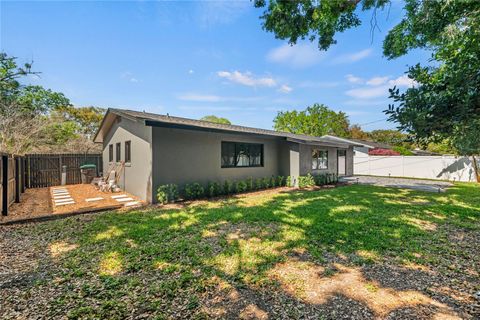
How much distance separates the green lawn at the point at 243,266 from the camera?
2.51 metres

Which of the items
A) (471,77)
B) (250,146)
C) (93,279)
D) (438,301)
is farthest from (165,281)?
(250,146)

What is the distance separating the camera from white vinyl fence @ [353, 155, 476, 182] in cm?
1524

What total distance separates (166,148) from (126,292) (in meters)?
5.81

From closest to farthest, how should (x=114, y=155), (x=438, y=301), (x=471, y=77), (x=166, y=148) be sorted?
(x=471, y=77), (x=438, y=301), (x=166, y=148), (x=114, y=155)

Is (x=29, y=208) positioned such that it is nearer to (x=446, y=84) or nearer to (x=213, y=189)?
(x=213, y=189)

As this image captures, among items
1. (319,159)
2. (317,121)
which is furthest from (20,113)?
(317,121)

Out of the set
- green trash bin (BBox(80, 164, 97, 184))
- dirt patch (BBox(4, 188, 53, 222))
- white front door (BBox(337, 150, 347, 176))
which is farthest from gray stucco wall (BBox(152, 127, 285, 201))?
white front door (BBox(337, 150, 347, 176))

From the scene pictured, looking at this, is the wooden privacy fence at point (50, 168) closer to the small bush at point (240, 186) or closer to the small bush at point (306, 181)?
the small bush at point (240, 186)

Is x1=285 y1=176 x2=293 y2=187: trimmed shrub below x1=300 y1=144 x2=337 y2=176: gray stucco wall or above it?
below

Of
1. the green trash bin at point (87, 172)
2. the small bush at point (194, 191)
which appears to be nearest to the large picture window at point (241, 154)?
the small bush at point (194, 191)

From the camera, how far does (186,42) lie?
961 centimetres

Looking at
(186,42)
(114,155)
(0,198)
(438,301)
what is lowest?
(438,301)

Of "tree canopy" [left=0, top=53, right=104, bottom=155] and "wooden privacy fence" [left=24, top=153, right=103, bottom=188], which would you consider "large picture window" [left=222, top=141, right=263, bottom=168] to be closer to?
"tree canopy" [left=0, top=53, right=104, bottom=155]

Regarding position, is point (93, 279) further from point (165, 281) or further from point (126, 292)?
point (165, 281)
